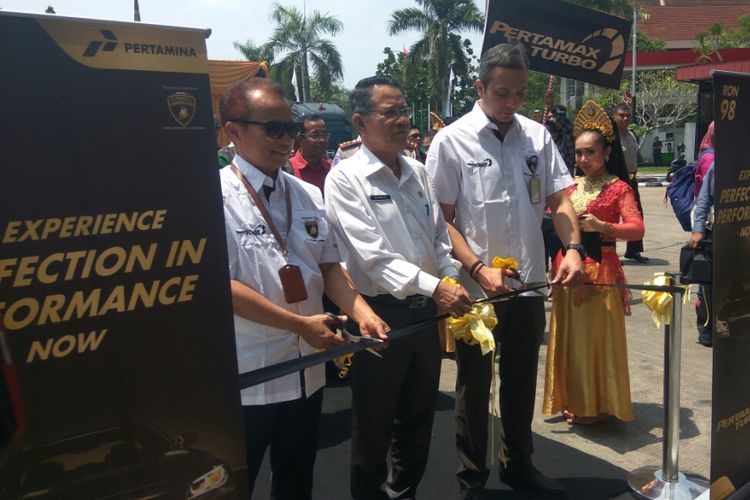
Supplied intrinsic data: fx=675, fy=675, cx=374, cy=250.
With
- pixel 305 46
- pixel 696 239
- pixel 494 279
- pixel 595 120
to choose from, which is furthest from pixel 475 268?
pixel 305 46

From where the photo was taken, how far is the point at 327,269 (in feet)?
8.21

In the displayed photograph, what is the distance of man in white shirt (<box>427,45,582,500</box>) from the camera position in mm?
3033

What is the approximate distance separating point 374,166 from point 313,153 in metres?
2.88

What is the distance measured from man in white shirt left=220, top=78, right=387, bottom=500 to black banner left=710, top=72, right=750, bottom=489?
1339mm

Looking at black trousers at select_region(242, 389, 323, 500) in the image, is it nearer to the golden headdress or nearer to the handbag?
the golden headdress

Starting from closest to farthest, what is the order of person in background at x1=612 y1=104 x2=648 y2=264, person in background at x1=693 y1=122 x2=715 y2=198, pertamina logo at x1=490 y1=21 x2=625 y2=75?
pertamina logo at x1=490 y1=21 x2=625 y2=75, person in background at x1=693 y1=122 x2=715 y2=198, person in background at x1=612 y1=104 x2=648 y2=264

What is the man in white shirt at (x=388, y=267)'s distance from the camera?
8.48 ft

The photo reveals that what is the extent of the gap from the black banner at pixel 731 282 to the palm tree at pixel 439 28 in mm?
32264

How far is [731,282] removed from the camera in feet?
8.63

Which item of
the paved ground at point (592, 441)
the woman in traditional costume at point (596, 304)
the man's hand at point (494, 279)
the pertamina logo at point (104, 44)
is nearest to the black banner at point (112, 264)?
the pertamina logo at point (104, 44)

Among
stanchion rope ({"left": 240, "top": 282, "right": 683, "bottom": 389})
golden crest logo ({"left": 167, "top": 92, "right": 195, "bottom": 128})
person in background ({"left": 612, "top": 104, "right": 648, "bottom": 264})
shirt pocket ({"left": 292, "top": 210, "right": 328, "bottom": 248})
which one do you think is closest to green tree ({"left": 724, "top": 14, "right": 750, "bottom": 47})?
person in background ({"left": 612, "top": 104, "right": 648, "bottom": 264})

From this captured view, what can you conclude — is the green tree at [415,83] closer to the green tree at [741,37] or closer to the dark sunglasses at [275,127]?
the green tree at [741,37]

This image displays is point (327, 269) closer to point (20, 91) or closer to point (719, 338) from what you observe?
point (20, 91)

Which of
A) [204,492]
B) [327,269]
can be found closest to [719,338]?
[327,269]
